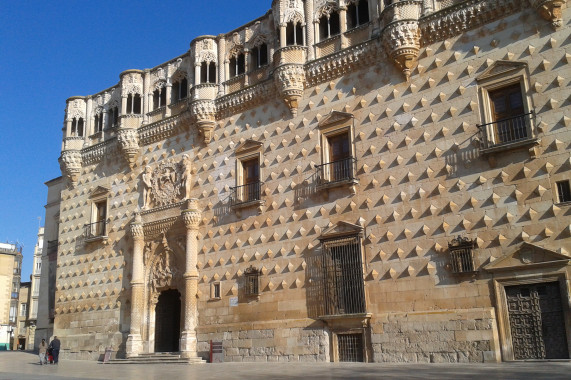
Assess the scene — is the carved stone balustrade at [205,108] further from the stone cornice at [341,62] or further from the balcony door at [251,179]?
the stone cornice at [341,62]

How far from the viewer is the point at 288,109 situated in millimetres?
19234

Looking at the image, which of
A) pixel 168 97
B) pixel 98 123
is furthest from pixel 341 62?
pixel 98 123

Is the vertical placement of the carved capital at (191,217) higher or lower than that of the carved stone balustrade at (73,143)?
lower

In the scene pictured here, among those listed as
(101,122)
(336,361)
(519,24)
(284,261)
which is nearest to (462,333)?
(336,361)

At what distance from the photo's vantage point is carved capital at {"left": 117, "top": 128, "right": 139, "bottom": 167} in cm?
2362

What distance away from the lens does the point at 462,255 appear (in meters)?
14.4

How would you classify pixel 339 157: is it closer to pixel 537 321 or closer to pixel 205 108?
pixel 205 108

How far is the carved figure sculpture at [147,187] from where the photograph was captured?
2289 centimetres

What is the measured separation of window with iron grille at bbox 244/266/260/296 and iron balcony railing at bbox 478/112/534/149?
27.0 ft

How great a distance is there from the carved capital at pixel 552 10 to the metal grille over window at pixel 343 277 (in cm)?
765

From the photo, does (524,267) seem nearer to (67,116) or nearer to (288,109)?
(288,109)

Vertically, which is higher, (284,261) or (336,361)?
(284,261)

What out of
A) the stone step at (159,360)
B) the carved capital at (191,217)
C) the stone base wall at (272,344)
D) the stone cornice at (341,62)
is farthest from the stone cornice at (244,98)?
the stone step at (159,360)

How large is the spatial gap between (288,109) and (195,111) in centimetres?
409
